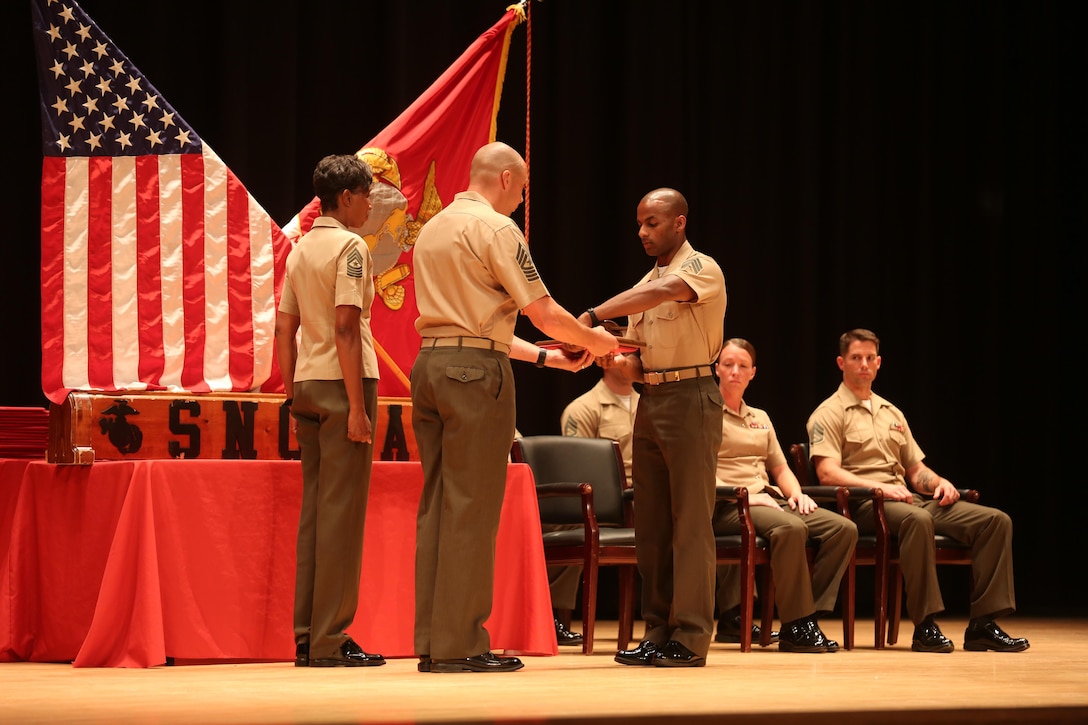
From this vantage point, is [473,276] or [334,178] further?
[334,178]

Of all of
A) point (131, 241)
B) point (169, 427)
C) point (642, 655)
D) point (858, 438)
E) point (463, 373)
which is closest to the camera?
point (463, 373)

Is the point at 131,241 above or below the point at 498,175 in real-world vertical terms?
below

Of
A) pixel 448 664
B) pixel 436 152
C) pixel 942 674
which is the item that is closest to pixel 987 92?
pixel 436 152

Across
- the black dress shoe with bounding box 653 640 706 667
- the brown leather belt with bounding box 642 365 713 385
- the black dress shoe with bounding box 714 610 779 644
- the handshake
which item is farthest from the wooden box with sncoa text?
the black dress shoe with bounding box 714 610 779 644

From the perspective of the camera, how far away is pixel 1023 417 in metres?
7.62

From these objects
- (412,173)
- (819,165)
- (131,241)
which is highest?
(819,165)

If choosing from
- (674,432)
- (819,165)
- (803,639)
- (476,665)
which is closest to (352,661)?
(476,665)

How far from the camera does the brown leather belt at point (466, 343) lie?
363 cm

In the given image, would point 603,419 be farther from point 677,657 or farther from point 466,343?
point 466,343

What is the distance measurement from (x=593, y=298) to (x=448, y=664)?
3492mm

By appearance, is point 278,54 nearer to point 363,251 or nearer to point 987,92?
point 363,251

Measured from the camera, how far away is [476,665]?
3607 millimetres

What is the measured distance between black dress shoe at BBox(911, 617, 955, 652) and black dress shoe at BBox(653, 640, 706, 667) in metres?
1.36

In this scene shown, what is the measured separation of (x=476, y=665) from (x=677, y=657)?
2.25 ft
